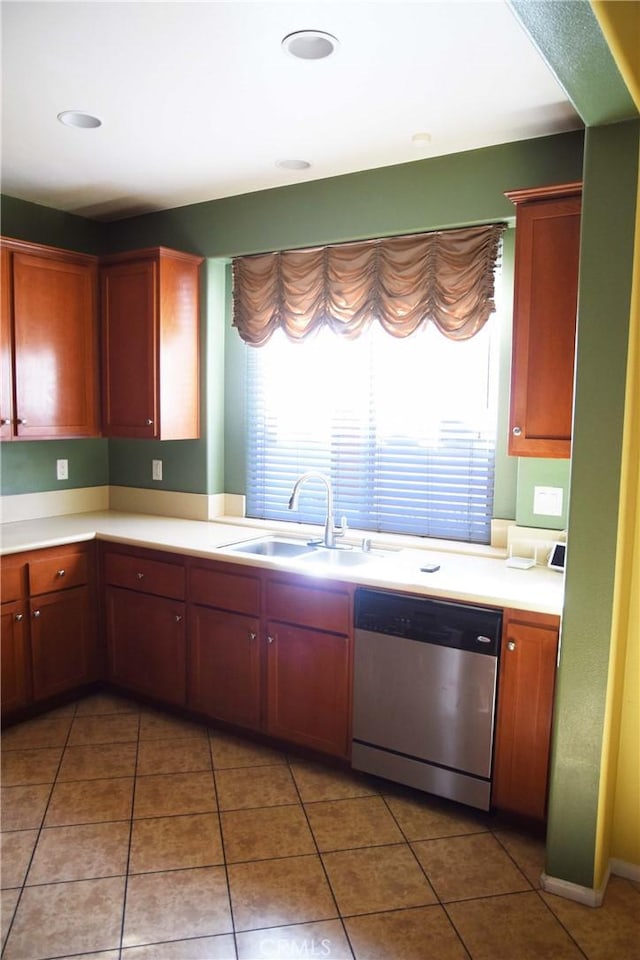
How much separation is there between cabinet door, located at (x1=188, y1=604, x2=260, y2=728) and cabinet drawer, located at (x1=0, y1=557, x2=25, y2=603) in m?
0.80

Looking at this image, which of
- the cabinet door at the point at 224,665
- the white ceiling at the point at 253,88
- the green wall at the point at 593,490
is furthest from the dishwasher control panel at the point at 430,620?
the white ceiling at the point at 253,88

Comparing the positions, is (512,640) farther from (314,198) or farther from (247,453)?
(314,198)

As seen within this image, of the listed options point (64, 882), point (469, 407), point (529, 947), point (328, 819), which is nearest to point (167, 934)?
point (64, 882)

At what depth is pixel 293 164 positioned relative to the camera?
10.8ft

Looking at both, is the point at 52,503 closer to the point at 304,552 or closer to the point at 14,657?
the point at 14,657

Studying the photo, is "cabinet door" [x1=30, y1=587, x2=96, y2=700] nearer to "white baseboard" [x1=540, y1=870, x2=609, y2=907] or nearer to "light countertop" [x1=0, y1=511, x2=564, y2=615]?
"light countertop" [x1=0, y1=511, x2=564, y2=615]

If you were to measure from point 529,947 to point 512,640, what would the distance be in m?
→ 0.90

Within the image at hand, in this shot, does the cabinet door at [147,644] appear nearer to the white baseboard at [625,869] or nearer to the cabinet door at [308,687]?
the cabinet door at [308,687]

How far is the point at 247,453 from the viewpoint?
13.4 feet

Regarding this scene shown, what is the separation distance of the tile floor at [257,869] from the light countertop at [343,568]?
0.86 metres

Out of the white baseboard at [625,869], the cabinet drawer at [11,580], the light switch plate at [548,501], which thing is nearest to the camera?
the white baseboard at [625,869]

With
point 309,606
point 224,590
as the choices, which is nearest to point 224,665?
point 224,590

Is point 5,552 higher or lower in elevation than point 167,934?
higher

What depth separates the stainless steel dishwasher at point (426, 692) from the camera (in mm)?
2574
